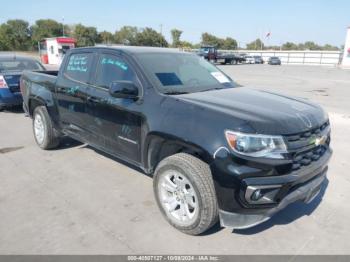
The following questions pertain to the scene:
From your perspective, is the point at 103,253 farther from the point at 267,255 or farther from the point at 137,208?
the point at 267,255

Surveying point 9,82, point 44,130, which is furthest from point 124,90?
point 9,82

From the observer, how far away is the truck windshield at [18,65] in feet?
30.3

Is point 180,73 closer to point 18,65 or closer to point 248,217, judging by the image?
point 248,217

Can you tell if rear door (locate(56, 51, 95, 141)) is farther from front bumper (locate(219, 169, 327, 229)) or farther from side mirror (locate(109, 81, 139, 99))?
front bumper (locate(219, 169, 327, 229))

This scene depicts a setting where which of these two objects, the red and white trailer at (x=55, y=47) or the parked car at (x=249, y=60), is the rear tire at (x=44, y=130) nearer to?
the red and white trailer at (x=55, y=47)

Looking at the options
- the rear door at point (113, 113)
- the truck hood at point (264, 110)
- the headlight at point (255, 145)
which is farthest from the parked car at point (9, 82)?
the headlight at point (255, 145)

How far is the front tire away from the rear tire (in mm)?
2870

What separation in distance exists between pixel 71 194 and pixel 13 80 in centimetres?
591

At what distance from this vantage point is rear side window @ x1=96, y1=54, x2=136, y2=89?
153 inches

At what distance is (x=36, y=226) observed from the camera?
11.0 feet

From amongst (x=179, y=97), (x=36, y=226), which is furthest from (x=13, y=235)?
(x=179, y=97)

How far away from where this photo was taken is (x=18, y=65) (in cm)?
959

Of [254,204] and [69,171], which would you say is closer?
[254,204]

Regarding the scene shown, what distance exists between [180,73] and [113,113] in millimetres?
979
